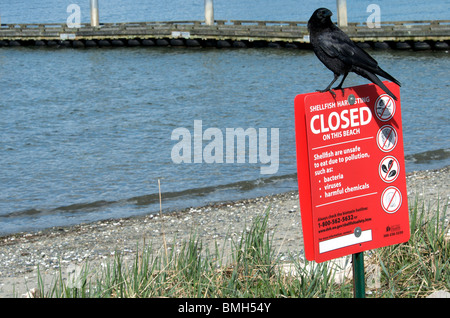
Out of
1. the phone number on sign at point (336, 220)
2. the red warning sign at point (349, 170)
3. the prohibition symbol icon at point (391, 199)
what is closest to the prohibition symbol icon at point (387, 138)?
the red warning sign at point (349, 170)

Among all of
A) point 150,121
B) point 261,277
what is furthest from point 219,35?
point 261,277

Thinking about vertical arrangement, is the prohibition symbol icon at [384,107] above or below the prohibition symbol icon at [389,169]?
above

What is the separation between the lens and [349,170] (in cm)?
462

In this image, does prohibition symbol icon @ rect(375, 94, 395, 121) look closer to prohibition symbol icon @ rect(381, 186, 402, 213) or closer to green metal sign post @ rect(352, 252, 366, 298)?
prohibition symbol icon @ rect(381, 186, 402, 213)

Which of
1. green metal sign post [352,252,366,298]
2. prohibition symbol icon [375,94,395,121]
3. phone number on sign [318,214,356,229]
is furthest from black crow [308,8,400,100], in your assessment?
green metal sign post [352,252,366,298]

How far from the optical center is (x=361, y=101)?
4.67 meters

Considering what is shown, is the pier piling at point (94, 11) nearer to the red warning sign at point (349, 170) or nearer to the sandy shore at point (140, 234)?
the sandy shore at point (140, 234)

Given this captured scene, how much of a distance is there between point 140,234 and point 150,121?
55.6 feet

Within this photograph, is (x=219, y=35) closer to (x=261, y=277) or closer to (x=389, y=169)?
(x=261, y=277)

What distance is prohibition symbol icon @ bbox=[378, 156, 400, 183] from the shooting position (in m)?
4.82

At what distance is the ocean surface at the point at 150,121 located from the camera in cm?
1806

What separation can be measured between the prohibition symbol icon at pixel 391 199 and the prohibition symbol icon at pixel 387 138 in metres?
0.30
